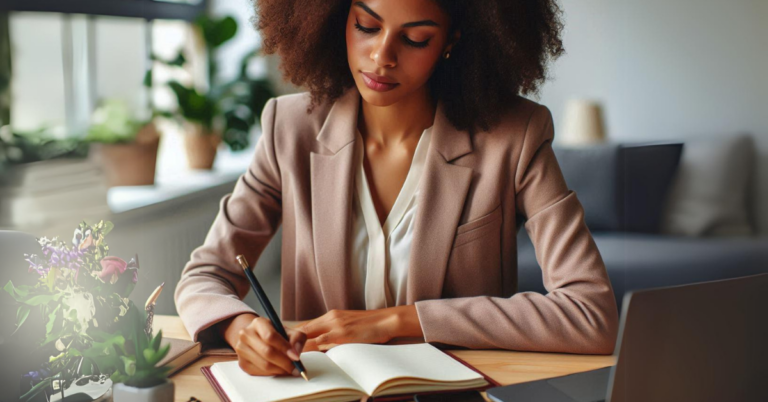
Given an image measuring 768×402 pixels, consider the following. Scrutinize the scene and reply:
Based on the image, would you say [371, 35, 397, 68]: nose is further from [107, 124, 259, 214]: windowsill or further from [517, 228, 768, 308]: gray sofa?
[107, 124, 259, 214]: windowsill

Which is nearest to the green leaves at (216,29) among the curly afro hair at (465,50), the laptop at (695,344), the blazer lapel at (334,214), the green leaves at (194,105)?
the green leaves at (194,105)

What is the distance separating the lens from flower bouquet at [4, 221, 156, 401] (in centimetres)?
71

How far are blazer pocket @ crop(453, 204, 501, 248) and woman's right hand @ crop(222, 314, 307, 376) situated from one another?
19.3 inches

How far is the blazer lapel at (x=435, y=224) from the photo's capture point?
1.32 m

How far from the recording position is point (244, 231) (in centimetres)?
136

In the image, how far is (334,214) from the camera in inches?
52.9

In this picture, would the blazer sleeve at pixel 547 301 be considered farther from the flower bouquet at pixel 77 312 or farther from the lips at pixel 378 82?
the flower bouquet at pixel 77 312

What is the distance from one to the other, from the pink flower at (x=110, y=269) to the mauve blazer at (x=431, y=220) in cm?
37

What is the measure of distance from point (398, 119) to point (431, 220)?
0.25 m

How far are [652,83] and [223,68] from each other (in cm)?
225

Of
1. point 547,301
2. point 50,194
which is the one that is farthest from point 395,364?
point 50,194

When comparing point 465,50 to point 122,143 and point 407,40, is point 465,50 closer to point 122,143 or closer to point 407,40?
point 407,40

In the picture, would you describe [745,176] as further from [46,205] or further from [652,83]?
[46,205]

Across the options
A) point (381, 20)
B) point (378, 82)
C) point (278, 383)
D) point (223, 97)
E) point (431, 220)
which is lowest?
point (278, 383)
